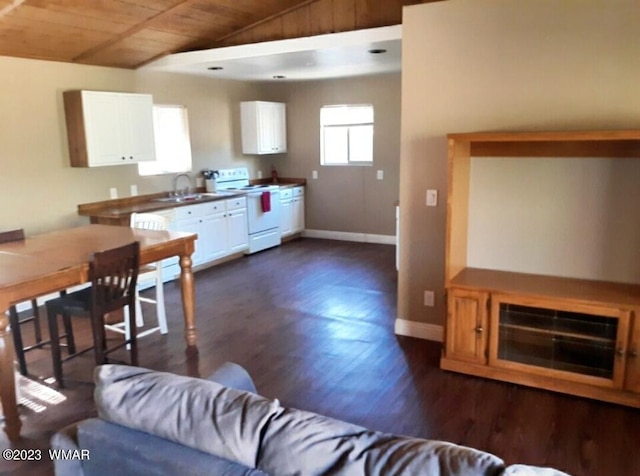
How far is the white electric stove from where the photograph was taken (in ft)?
22.5

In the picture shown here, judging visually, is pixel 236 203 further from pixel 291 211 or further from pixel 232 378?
pixel 232 378

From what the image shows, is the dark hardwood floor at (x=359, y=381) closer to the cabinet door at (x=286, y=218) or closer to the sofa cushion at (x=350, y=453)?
the sofa cushion at (x=350, y=453)

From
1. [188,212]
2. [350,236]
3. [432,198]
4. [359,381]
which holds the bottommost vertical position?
[359,381]

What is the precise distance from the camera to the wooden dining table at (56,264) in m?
2.62

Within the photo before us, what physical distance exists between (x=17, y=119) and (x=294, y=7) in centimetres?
292

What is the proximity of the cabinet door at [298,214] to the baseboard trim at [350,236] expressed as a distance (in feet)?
0.69

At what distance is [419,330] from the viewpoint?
397 cm

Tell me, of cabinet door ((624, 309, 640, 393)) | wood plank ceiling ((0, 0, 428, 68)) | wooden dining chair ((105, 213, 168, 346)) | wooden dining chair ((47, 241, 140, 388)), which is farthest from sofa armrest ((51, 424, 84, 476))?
wood plank ceiling ((0, 0, 428, 68))

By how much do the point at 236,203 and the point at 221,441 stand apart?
5393mm

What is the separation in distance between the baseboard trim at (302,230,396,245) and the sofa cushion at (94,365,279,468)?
614 centimetres

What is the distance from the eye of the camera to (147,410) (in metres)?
1.42

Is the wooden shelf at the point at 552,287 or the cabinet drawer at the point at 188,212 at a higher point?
the cabinet drawer at the point at 188,212

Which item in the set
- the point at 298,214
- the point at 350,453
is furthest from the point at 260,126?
the point at 350,453

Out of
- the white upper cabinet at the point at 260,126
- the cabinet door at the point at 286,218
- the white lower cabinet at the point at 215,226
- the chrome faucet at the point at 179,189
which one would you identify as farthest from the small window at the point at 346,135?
the chrome faucet at the point at 179,189
